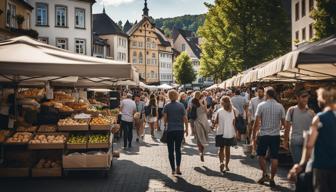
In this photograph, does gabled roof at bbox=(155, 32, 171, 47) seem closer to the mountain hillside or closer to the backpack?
the mountain hillside

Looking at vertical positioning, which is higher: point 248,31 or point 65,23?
point 65,23

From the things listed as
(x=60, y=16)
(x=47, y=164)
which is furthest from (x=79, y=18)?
(x=47, y=164)

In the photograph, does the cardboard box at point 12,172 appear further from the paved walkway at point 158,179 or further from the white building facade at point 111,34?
the white building facade at point 111,34

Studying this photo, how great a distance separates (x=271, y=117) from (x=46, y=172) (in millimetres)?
5059

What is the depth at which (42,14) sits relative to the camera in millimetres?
54312

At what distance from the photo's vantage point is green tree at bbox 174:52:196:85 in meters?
96.2

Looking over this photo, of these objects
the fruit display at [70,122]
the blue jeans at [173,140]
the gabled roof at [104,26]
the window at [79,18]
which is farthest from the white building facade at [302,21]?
the gabled roof at [104,26]

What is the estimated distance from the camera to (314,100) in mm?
12602

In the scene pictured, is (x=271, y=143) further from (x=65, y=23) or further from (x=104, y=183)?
(x=65, y=23)

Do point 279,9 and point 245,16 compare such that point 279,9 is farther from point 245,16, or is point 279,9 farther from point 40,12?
point 40,12

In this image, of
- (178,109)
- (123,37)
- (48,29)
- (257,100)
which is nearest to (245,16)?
(48,29)

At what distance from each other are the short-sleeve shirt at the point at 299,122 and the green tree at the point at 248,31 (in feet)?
113

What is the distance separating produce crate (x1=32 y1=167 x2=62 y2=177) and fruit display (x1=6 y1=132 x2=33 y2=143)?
2.44ft

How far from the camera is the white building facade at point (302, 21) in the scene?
136ft
